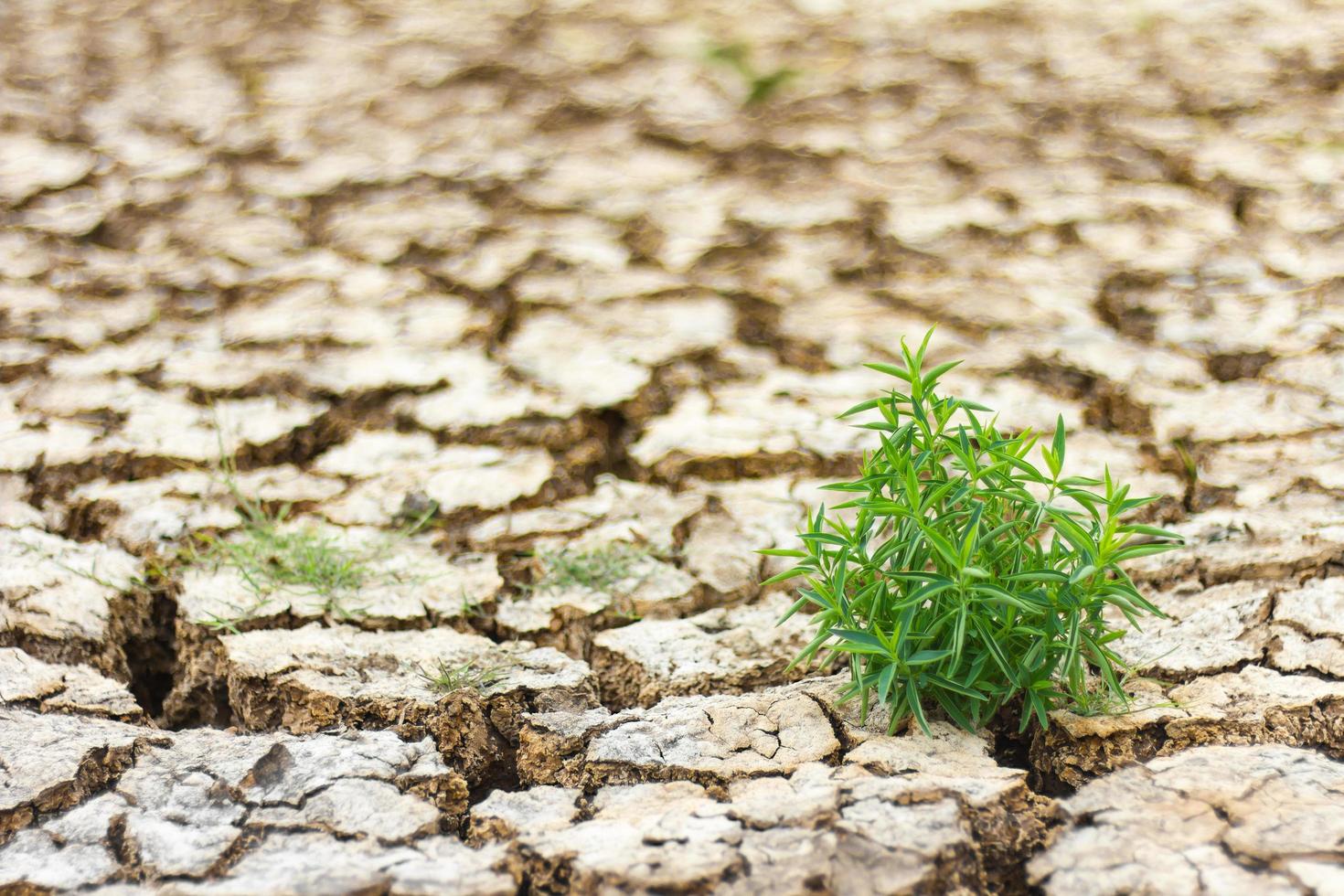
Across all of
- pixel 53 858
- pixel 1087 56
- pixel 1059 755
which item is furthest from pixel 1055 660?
pixel 1087 56

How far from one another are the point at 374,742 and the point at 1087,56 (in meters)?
2.88

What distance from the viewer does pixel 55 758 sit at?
1372 mm

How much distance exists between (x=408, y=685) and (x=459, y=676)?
0.07 m

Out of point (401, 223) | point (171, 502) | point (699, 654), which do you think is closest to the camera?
point (699, 654)

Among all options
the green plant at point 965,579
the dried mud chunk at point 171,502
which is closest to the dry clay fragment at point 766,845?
the green plant at point 965,579

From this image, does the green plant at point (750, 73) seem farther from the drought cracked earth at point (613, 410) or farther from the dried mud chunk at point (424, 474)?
the dried mud chunk at point (424, 474)

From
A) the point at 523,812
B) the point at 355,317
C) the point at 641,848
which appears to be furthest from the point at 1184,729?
the point at 355,317

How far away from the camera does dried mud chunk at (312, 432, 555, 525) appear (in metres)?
1.95

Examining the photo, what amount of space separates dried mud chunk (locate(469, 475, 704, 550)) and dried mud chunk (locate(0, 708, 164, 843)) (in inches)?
25.9

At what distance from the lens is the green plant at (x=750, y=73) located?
10.4 feet

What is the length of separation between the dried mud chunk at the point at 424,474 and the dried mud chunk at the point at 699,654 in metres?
0.43

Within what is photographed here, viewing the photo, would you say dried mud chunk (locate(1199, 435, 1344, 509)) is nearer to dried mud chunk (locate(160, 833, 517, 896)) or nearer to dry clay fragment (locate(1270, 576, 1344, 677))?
dry clay fragment (locate(1270, 576, 1344, 677))

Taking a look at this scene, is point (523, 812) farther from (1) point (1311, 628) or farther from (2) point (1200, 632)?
(1) point (1311, 628)

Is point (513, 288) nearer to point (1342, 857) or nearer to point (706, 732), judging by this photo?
point (706, 732)
